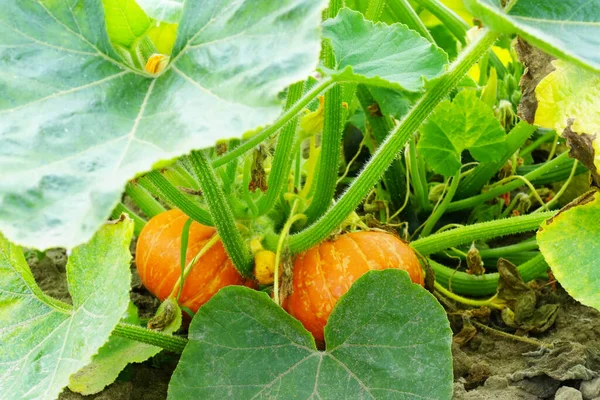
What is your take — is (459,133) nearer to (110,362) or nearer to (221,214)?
(221,214)

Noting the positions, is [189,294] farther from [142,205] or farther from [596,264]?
[596,264]

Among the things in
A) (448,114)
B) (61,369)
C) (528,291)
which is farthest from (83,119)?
(528,291)

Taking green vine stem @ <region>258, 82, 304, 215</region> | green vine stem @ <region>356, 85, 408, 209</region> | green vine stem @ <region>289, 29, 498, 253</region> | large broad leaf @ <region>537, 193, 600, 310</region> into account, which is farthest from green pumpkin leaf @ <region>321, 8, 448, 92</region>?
green vine stem @ <region>356, 85, 408, 209</region>

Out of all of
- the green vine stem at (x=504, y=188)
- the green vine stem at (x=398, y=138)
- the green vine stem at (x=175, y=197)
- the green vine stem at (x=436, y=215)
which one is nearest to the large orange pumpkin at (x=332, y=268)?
the green vine stem at (x=398, y=138)

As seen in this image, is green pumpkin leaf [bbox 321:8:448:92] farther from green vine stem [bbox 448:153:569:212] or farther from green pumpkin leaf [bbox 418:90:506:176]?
green vine stem [bbox 448:153:569:212]

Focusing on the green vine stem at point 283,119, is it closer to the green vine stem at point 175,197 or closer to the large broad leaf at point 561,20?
the green vine stem at point 175,197

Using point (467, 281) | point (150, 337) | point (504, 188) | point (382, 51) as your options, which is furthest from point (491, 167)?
point (150, 337)
